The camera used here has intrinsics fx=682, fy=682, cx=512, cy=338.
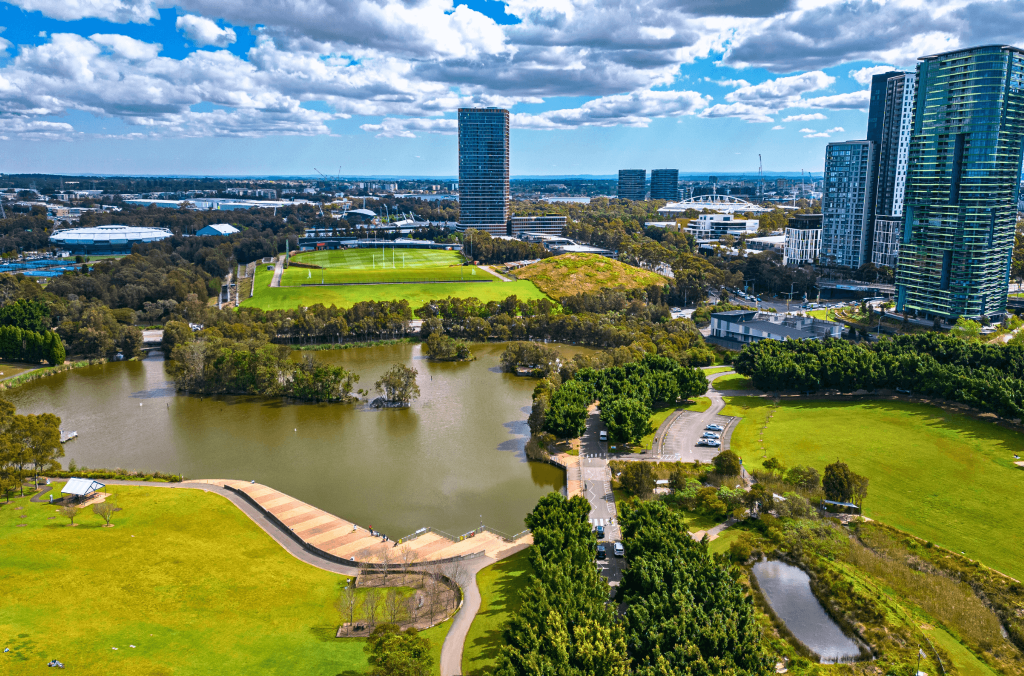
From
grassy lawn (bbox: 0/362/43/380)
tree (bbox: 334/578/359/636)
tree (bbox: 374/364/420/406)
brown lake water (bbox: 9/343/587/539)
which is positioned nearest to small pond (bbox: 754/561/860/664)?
brown lake water (bbox: 9/343/587/539)

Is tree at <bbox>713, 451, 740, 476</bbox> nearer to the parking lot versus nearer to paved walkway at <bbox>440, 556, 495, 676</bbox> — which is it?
the parking lot

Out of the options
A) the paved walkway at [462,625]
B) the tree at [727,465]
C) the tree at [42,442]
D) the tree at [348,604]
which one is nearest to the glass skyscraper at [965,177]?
the tree at [727,465]

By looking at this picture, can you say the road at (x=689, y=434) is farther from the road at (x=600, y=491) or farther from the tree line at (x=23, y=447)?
the tree line at (x=23, y=447)

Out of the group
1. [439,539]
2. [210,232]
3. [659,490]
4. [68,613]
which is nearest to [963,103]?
[659,490]

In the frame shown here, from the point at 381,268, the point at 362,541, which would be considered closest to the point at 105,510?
the point at 362,541

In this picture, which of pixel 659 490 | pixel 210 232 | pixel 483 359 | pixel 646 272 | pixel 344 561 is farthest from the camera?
pixel 210 232

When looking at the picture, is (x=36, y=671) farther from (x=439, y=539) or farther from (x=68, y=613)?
(x=439, y=539)

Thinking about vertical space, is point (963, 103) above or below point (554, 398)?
above
